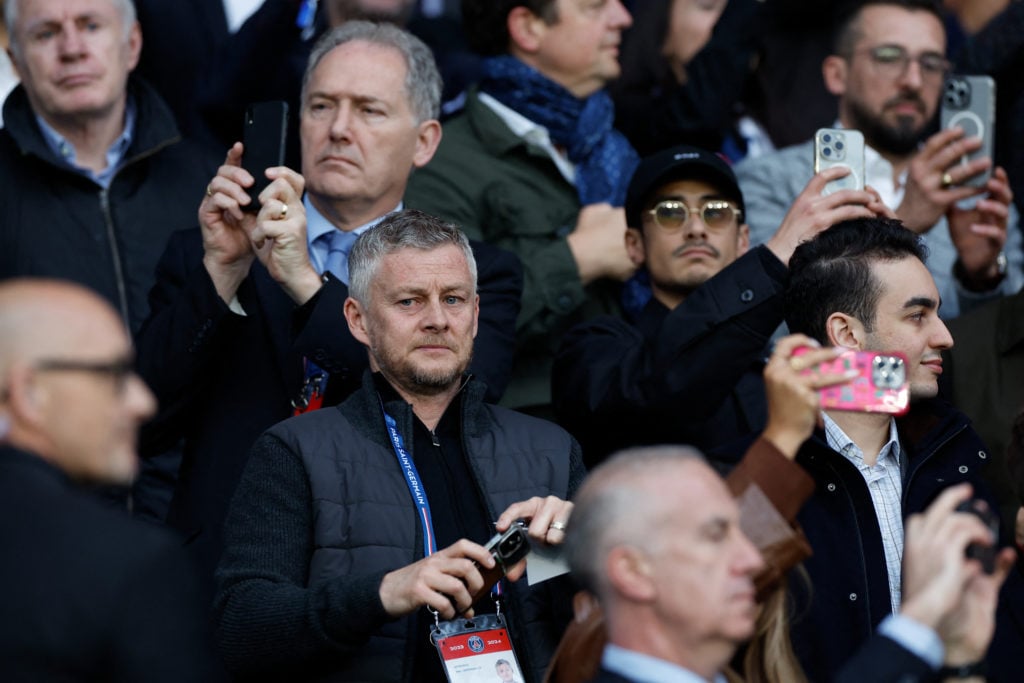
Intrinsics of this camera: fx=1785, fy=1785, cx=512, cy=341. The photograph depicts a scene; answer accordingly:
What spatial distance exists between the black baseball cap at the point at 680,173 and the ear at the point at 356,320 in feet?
5.04

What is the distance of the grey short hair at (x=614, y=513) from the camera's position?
3.69 meters

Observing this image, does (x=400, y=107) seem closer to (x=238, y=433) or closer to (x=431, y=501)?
(x=238, y=433)

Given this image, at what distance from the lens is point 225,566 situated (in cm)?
476

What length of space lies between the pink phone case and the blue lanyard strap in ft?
3.94

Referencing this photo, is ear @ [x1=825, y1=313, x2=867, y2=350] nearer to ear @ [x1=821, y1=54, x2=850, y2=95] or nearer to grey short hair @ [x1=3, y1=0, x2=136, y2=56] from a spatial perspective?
ear @ [x1=821, y1=54, x2=850, y2=95]

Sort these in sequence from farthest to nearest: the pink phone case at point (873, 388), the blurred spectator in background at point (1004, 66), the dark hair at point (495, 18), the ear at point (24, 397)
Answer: the blurred spectator in background at point (1004, 66), the dark hair at point (495, 18), the pink phone case at point (873, 388), the ear at point (24, 397)

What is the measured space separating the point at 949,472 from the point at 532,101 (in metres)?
2.61

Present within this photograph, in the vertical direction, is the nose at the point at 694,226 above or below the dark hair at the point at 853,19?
below

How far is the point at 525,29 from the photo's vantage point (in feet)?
23.7

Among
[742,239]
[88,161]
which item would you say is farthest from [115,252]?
[742,239]

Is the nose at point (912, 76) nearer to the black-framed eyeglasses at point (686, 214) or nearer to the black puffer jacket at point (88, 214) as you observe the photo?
the black-framed eyeglasses at point (686, 214)

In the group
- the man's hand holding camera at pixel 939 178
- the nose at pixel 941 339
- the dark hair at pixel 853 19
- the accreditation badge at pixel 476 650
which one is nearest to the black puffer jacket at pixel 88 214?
the accreditation badge at pixel 476 650

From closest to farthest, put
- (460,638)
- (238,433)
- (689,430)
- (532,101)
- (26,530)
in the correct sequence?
(26,530), (460,638), (238,433), (689,430), (532,101)

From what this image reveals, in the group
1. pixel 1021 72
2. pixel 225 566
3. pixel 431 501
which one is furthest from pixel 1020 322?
pixel 225 566
